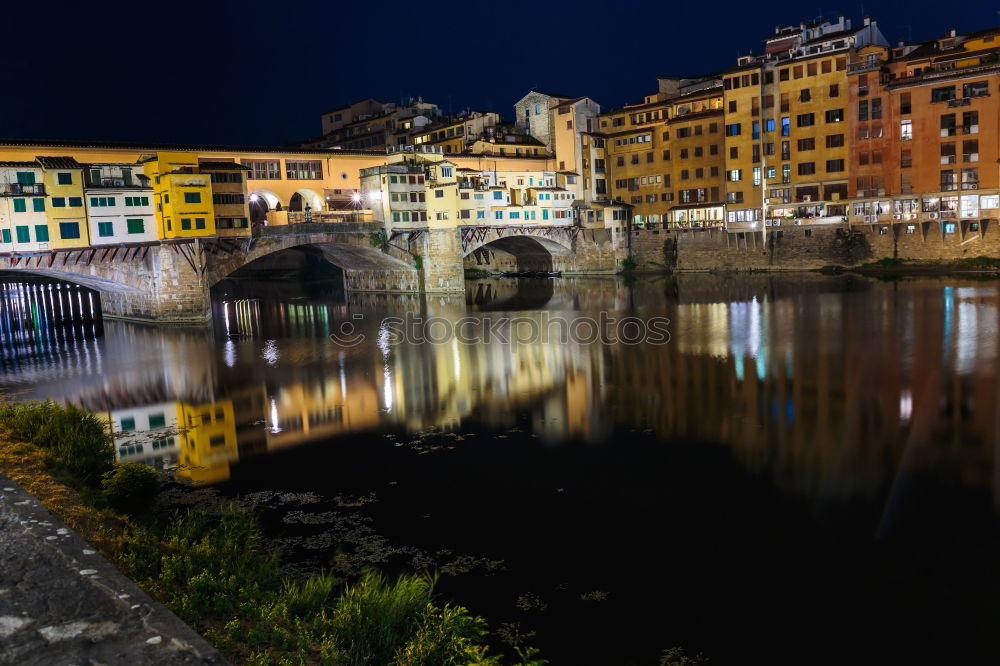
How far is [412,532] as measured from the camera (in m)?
11.0

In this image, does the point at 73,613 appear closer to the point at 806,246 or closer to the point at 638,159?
the point at 806,246

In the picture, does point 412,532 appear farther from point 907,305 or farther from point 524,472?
point 907,305

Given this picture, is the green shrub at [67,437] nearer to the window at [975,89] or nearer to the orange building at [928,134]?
the orange building at [928,134]

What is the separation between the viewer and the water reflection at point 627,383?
14523 mm

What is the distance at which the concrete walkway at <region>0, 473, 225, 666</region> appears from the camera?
5.45 metres

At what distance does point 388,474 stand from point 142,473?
4.14 m

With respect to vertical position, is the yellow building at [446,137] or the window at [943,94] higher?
the yellow building at [446,137]

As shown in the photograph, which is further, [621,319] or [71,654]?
[621,319]

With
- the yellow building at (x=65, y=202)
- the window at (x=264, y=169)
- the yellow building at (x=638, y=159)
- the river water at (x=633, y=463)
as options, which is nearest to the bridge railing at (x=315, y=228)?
the window at (x=264, y=169)

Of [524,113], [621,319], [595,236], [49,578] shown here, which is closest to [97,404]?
[49,578]

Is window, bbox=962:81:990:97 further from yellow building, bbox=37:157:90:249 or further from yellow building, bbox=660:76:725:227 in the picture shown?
yellow building, bbox=37:157:90:249

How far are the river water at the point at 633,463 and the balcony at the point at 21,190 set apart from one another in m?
7.09

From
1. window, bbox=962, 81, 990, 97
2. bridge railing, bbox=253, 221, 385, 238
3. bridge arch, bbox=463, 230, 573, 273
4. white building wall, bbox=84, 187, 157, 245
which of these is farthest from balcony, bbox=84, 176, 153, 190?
window, bbox=962, 81, 990, 97

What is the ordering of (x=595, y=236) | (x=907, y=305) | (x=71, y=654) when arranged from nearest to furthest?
(x=71, y=654)
(x=907, y=305)
(x=595, y=236)
